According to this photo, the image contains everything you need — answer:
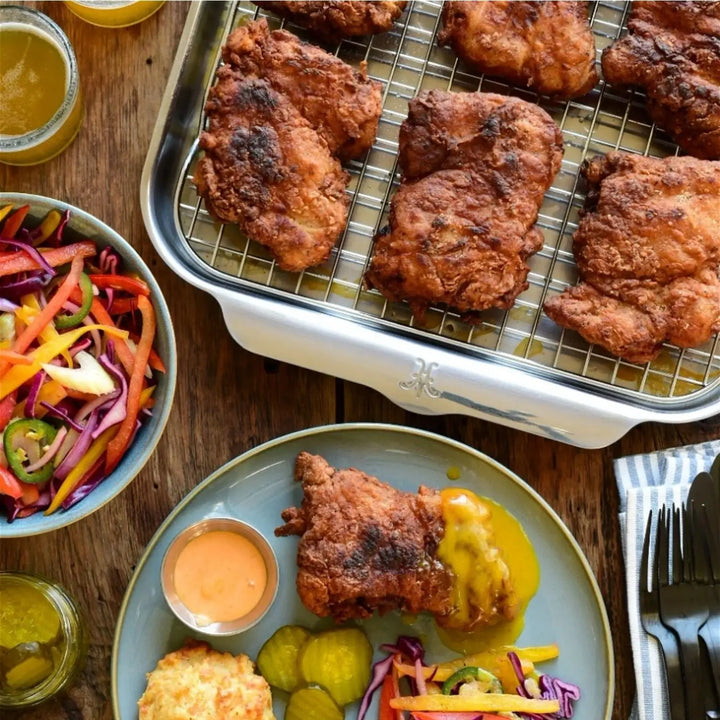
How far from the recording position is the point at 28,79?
3.34 metres

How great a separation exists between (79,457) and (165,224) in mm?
860

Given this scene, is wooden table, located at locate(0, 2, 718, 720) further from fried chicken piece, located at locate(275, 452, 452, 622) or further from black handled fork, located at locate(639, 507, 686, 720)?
fried chicken piece, located at locate(275, 452, 452, 622)

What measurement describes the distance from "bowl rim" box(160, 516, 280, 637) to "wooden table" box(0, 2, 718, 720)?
0.28 metres

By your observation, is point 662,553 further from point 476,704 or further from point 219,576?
point 219,576

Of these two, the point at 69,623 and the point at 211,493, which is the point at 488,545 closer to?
the point at 211,493

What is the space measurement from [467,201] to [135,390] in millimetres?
1222

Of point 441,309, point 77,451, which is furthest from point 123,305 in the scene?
point 441,309

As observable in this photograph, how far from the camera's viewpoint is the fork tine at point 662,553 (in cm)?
328

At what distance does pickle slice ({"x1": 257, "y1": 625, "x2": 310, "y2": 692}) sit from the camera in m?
3.20

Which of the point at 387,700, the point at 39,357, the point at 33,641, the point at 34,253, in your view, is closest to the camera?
the point at 39,357

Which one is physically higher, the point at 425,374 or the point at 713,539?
the point at 425,374

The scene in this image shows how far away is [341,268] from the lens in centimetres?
336

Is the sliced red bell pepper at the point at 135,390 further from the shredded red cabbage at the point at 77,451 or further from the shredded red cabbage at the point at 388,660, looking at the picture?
the shredded red cabbage at the point at 388,660

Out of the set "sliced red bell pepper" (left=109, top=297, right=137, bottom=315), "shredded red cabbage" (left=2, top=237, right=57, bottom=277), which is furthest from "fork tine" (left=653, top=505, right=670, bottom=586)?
"shredded red cabbage" (left=2, top=237, right=57, bottom=277)
